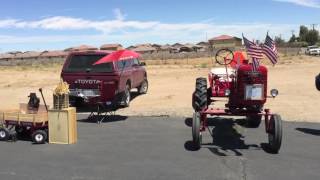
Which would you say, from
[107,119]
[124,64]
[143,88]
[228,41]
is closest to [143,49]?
[228,41]

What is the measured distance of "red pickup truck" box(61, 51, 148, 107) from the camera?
15.2 m

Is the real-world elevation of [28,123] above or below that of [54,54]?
below

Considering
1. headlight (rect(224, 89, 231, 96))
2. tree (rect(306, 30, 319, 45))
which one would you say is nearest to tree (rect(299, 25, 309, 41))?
tree (rect(306, 30, 319, 45))

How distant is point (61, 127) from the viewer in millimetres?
10836

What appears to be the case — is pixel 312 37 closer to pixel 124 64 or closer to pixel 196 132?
pixel 124 64

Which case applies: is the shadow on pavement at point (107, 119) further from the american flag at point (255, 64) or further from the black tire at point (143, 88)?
the black tire at point (143, 88)

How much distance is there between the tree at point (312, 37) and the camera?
13012cm

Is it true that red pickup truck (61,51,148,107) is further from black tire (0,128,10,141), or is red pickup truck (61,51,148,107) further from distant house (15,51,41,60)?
distant house (15,51,41,60)

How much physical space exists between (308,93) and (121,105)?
7.67 m

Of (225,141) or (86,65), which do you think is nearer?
(225,141)

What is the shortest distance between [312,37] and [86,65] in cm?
12256

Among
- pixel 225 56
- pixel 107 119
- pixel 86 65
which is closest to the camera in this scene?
pixel 225 56

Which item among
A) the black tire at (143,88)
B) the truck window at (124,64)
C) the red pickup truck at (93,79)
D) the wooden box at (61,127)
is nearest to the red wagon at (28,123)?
the wooden box at (61,127)

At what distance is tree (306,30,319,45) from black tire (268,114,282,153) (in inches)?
4916
